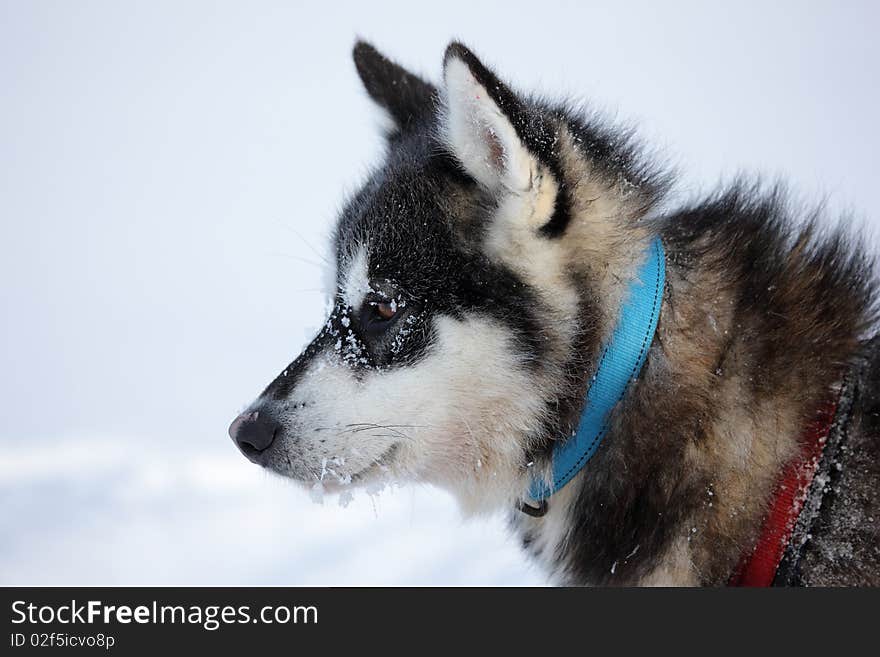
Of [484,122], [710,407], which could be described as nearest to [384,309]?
[484,122]

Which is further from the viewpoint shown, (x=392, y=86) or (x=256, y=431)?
(x=392, y=86)

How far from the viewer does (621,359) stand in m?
2.21

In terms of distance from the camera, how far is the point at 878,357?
2.16 meters

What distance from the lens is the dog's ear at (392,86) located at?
3133mm

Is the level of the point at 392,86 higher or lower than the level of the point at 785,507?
higher

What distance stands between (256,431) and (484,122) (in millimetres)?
1136

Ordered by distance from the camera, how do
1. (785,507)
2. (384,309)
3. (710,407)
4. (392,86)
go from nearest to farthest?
(785,507), (710,407), (384,309), (392,86)

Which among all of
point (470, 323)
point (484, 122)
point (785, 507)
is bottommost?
point (785, 507)

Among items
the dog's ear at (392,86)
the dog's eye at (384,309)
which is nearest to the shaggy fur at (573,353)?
the dog's eye at (384,309)

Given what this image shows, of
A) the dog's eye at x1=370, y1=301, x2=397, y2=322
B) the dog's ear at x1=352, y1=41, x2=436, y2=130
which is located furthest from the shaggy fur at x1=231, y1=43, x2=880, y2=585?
the dog's ear at x1=352, y1=41, x2=436, y2=130

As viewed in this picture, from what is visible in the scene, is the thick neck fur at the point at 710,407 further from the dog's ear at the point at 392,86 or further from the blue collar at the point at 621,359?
the dog's ear at the point at 392,86

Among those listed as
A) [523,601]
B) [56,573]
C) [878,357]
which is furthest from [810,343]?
[56,573]

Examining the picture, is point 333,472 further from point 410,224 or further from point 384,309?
point 410,224

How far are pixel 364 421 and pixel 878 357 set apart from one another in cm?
147
